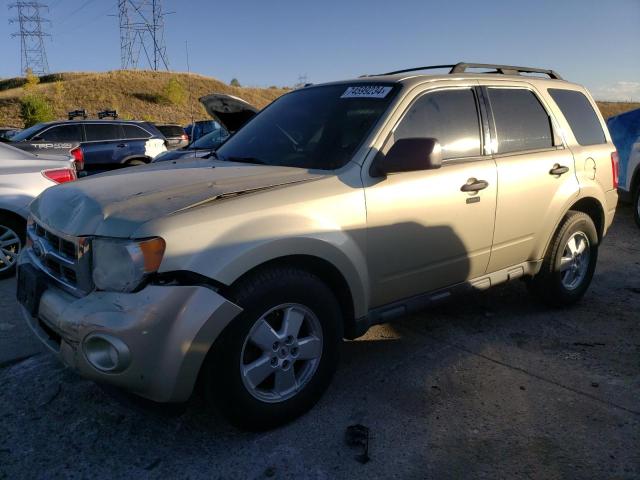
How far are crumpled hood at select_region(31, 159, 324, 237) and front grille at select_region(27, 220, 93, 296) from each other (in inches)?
Answer: 2.2

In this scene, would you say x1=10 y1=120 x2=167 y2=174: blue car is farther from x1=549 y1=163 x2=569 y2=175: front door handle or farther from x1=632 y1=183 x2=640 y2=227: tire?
x1=549 y1=163 x2=569 y2=175: front door handle

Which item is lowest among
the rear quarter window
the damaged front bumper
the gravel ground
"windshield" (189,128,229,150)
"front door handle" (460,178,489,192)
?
the gravel ground

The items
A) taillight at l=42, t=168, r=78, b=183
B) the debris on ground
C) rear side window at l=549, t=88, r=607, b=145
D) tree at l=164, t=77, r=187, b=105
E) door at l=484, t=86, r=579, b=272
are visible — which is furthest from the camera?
tree at l=164, t=77, r=187, b=105

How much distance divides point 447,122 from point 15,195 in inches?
174

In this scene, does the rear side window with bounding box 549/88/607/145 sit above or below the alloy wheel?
above

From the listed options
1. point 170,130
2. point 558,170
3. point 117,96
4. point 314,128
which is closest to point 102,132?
point 170,130

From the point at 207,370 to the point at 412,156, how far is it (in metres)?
1.56

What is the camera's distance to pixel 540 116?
418cm

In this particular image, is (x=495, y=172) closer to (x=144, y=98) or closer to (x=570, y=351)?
(x=570, y=351)

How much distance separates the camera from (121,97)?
5494 centimetres

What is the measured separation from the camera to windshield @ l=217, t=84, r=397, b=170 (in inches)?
127

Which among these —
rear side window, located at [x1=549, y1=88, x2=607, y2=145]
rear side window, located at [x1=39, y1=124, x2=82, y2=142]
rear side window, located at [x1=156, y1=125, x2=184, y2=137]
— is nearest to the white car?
rear side window, located at [x1=549, y1=88, x2=607, y2=145]

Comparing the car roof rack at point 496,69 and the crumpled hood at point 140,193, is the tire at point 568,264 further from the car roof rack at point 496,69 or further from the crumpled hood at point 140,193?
the crumpled hood at point 140,193

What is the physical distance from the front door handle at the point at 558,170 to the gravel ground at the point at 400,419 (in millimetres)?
1220
